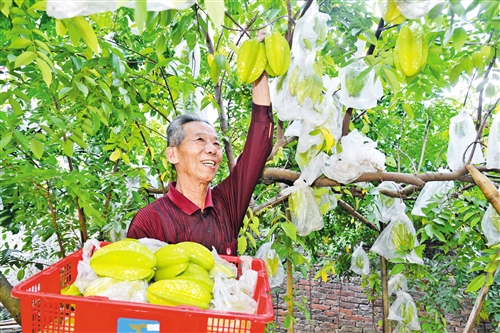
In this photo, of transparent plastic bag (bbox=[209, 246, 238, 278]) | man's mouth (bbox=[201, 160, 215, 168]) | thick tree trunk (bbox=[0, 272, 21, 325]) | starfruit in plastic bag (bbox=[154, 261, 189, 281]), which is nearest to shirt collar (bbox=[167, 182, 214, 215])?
man's mouth (bbox=[201, 160, 215, 168])

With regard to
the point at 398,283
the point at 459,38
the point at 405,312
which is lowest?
the point at 405,312

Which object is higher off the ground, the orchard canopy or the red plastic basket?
the orchard canopy

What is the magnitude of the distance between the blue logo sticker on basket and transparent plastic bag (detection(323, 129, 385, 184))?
4.67ft

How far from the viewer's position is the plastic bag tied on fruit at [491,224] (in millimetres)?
2148

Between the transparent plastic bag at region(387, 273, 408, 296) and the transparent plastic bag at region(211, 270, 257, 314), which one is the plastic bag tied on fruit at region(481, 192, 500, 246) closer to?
the transparent plastic bag at region(387, 273, 408, 296)

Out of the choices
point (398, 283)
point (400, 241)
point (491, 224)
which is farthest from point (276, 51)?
point (398, 283)

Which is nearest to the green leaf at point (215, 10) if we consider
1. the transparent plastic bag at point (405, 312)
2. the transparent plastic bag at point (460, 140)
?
the transparent plastic bag at point (460, 140)

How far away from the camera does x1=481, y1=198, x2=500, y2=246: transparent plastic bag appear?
7.05 feet

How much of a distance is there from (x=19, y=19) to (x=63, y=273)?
720 millimetres

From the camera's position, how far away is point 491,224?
218 centimetres

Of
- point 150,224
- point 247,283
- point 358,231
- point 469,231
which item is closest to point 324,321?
point 358,231

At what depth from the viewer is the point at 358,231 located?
14.2 feet

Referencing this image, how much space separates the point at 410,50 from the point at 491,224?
157 centimetres

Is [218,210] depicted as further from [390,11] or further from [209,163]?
[390,11]
